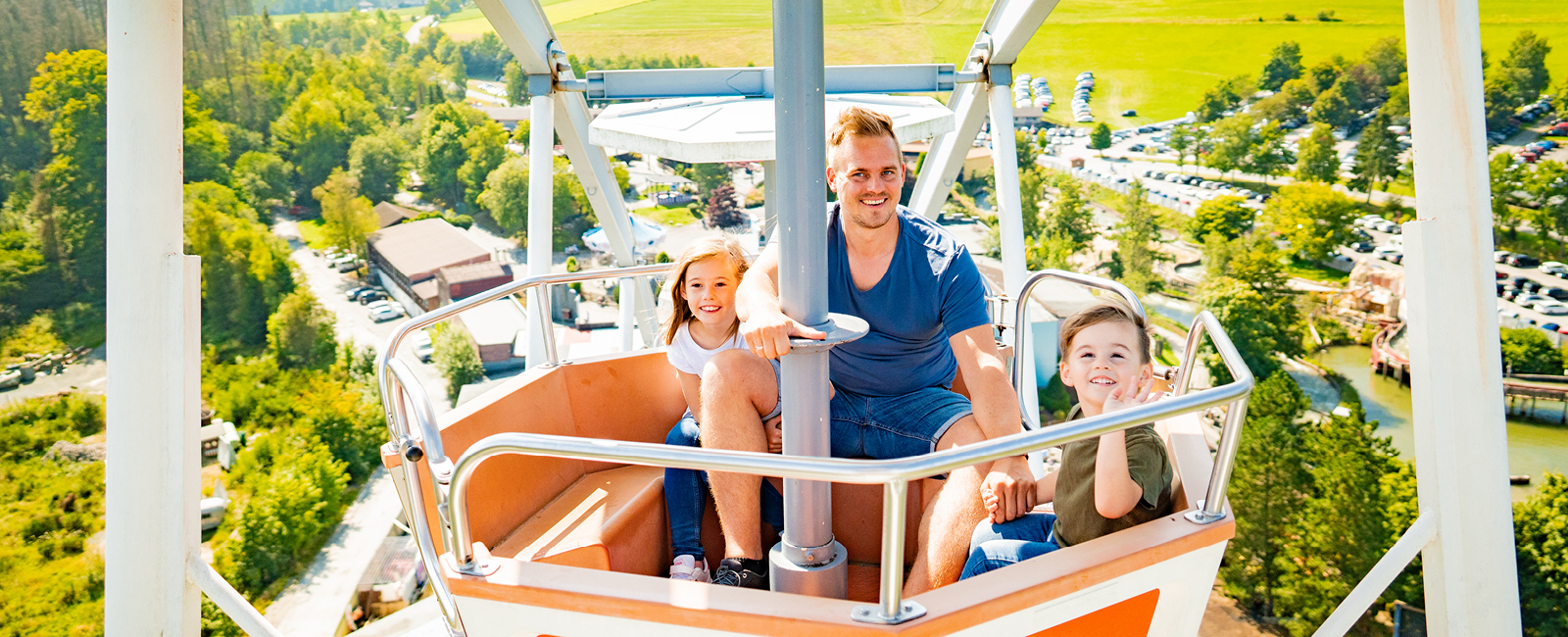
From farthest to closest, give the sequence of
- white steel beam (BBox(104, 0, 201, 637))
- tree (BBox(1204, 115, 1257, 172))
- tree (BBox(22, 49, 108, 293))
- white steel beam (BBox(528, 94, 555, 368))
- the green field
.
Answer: the green field < tree (BBox(1204, 115, 1257, 172)) < tree (BBox(22, 49, 108, 293)) < white steel beam (BBox(528, 94, 555, 368)) < white steel beam (BBox(104, 0, 201, 637))

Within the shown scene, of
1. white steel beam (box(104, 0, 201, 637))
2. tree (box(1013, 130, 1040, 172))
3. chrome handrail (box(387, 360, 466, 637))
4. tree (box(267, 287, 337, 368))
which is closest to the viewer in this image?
chrome handrail (box(387, 360, 466, 637))

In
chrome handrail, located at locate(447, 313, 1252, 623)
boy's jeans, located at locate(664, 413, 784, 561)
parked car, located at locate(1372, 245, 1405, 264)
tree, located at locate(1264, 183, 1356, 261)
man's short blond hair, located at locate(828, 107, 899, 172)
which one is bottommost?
boy's jeans, located at locate(664, 413, 784, 561)

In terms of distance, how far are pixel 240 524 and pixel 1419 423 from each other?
35653mm

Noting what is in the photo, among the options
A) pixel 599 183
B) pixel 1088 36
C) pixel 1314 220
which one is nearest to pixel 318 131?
pixel 1088 36

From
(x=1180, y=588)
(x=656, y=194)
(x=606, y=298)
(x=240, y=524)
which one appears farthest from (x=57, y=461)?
(x=1180, y=588)

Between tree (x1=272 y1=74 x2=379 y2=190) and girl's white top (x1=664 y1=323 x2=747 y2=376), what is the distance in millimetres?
62117

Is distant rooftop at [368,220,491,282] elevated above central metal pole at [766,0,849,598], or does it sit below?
above

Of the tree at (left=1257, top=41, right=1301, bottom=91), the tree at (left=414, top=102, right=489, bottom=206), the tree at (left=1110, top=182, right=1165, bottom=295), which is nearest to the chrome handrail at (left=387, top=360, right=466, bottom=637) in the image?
the tree at (left=1110, top=182, right=1165, bottom=295)

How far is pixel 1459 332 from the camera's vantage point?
224cm

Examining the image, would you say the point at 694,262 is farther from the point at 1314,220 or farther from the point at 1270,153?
the point at 1270,153

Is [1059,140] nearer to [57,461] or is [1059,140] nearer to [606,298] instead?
[606,298]

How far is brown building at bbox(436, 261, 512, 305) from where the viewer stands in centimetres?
4928

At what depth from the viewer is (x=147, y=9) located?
7.05 ft

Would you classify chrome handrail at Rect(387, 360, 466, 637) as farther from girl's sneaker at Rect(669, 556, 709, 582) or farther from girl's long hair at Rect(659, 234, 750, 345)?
girl's long hair at Rect(659, 234, 750, 345)
